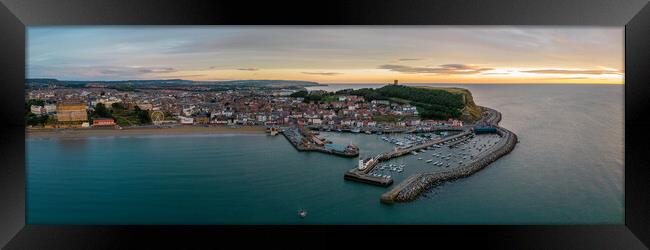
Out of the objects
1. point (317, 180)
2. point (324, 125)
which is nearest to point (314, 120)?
point (324, 125)

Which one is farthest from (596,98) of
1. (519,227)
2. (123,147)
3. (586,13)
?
(123,147)

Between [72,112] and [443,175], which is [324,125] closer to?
[443,175]

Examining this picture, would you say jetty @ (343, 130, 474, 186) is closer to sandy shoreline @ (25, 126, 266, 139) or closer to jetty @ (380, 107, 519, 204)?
jetty @ (380, 107, 519, 204)

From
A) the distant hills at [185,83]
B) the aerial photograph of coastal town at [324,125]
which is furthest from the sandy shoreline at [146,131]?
the distant hills at [185,83]

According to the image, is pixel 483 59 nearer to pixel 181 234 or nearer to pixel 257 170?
pixel 257 170

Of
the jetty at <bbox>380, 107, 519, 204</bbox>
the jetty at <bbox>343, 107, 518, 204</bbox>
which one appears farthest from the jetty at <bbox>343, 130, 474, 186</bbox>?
the jetty at <bbox>380, 107, 519, 204</bbox>

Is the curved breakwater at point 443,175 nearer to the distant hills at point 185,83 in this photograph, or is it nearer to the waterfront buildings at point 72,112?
the distant hills at point 185,83

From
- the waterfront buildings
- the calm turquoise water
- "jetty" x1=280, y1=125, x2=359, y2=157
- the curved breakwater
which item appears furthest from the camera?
"jetty" x1=280, y1=125, x2=359, y2=157
